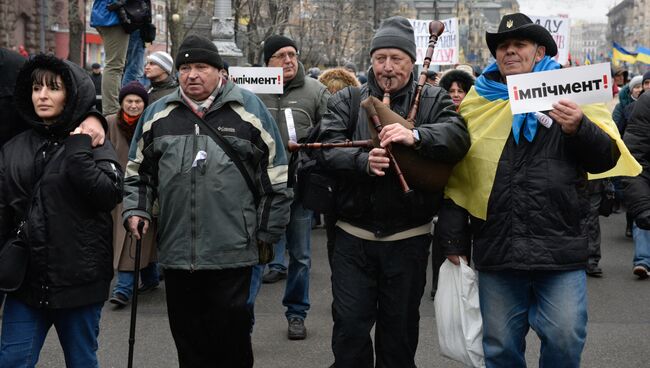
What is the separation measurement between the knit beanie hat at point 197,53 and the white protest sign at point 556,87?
1.67 meters

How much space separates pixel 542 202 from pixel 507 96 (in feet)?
1.88

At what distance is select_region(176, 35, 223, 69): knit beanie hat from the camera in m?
5.35

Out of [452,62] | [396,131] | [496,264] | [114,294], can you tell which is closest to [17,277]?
[396,131]

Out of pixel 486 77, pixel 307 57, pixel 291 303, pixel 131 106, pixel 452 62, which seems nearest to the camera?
pixel 486 77

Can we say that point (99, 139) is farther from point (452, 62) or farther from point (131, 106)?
point (452, 62)

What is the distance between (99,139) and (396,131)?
1.54 meters

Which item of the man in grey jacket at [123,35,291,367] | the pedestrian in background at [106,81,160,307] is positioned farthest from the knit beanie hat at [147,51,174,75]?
the man in grey jacket at [123,35,291,367]

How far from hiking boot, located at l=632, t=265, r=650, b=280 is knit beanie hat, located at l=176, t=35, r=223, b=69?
5857 mm

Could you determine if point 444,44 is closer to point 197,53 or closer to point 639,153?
point 639,153

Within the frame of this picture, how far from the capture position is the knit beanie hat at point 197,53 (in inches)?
211

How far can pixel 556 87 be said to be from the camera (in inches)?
183

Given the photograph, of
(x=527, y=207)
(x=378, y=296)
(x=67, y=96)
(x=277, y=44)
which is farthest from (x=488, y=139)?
(x=277, y=44)

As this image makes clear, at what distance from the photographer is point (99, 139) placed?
510 cm

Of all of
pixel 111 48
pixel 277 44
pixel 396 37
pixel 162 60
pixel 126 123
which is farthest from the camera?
pixel 111 48
